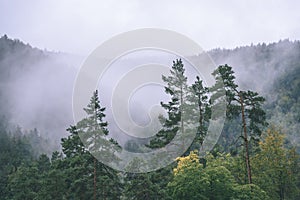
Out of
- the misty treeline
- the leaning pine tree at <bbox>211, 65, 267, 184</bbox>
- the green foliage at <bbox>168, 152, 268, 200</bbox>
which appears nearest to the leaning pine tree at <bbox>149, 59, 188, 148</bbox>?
the misty treeline

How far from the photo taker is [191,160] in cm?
2242

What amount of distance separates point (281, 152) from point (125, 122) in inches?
573

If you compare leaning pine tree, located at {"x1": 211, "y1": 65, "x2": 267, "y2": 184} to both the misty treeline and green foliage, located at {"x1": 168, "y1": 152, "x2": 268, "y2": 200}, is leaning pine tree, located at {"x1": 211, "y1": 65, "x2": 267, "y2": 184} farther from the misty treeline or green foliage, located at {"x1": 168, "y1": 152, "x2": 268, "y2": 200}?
green foliage, located at {"x1": 168, "y1": 152, "x2": 268, "y2": 200}

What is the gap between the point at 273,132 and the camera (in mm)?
35031

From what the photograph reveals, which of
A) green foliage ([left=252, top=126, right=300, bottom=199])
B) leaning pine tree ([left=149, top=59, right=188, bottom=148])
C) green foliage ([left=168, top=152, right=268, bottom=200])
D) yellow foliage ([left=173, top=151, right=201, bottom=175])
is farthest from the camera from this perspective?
green foliage ([left=252, top=126, right=300, bottom=199])

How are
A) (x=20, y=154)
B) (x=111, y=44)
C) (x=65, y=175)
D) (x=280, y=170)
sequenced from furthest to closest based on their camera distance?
(x=20, y=154) → (x=280, y=170) → (x=65, y=175) → (x=111, y=44)

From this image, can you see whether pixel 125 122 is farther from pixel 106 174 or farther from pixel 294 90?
pixel 294 90

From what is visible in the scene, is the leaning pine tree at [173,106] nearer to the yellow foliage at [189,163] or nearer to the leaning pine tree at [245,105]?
the leaning pine tree at [245,105]

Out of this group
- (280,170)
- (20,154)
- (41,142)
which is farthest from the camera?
(41,142)

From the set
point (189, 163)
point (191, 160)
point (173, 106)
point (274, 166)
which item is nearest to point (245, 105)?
point (173, 106)

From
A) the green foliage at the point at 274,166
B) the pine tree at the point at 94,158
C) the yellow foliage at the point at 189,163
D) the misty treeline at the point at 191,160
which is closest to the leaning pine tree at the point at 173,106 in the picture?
the misty treeline at the point at 191,160

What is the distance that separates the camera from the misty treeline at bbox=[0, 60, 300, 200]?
21672mm

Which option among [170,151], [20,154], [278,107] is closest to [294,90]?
[278,107]

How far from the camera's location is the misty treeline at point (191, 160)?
21.7m
